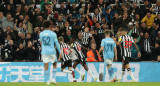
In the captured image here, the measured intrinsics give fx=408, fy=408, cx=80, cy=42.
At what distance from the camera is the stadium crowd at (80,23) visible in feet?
62.1

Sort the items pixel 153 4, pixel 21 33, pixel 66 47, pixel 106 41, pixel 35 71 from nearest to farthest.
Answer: pixel 106 41
pixel 66 47
pixel 35 71
pixel 21 33
pixel 153 4

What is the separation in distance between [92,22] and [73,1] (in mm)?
2618

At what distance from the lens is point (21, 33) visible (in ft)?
63.5

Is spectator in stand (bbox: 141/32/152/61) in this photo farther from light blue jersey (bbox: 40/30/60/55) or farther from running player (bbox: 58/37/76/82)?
light blue jersey (bbox: 40/30/60/55)

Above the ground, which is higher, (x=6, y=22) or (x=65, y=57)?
(x=6, y=22)

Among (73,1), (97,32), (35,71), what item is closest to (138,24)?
(97,32)

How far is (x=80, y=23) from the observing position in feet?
65.3

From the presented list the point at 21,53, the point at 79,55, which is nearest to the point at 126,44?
the point at 79,55

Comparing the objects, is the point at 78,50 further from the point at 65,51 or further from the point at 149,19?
the point at 149,19

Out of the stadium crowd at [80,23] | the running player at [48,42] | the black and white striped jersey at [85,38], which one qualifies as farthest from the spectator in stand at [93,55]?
the running player at [48,42]

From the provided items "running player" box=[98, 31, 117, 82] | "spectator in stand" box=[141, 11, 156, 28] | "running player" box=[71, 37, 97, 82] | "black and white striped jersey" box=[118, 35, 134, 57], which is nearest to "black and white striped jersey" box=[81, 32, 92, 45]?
"running player" box=[71, 37, 97, 82]

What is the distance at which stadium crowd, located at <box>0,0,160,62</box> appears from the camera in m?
18.9

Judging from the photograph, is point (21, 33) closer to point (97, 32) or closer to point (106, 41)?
point (97, 32)

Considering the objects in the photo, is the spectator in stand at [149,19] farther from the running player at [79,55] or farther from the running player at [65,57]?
the running player at [65,57]
